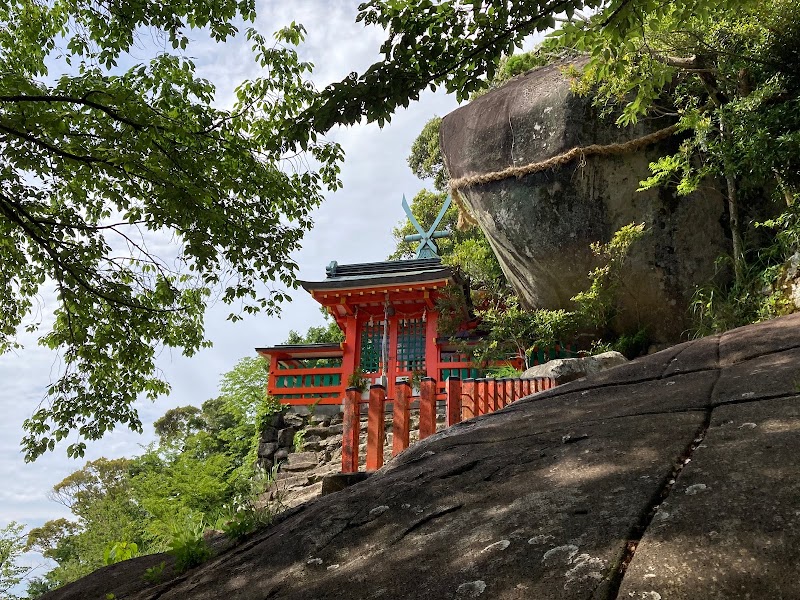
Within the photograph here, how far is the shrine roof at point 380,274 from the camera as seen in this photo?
13.8m

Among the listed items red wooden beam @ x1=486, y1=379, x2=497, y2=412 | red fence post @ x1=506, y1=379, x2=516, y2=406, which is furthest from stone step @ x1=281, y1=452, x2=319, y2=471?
red fence post @ x1=506, y1=379, x2=516, y2=406

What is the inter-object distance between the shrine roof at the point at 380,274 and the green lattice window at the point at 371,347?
140 cm

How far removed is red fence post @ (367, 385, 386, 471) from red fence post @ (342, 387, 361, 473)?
0.50m

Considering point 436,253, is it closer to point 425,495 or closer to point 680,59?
point 680,59

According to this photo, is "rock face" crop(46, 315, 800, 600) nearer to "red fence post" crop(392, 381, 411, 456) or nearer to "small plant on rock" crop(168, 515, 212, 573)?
"small plant on rock" crop(168, 515, 212, 573)

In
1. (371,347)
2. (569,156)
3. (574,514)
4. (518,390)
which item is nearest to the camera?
(574,514)

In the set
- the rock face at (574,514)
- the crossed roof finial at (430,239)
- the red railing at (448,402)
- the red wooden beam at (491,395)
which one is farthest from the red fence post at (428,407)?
the crossed roof finial at (430,239)

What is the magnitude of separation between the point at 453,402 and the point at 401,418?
789mm

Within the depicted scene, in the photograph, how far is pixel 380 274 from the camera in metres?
14.6

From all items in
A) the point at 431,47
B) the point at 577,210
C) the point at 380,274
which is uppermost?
the point at 577,210

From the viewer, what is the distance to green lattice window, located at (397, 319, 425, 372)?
14648 mm

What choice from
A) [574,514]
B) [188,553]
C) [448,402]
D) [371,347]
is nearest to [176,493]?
[371,347]

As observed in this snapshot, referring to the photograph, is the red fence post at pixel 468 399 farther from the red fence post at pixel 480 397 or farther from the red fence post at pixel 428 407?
the red fence post at pixel 428 407

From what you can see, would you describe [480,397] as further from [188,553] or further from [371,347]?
[371,347]
